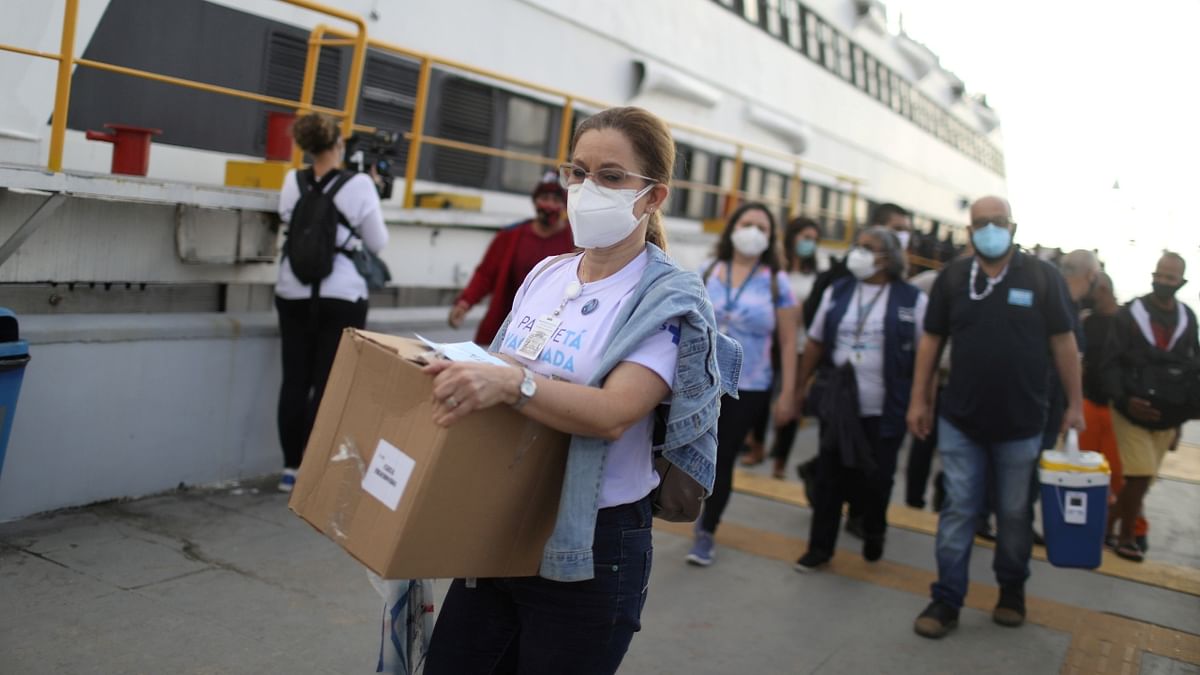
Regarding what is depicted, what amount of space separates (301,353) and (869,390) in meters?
3.13

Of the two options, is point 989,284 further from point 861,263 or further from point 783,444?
point 783,444

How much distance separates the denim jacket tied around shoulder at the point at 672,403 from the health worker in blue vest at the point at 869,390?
11.3ft

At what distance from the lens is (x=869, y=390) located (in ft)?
19.1

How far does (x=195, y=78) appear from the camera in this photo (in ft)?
22.6

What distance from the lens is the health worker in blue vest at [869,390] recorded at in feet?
19.0

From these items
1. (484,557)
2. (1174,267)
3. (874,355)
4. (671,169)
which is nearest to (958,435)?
(874,355)

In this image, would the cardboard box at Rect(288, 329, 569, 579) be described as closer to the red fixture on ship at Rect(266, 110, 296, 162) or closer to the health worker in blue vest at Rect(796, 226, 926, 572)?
the health worker in blue vest at Rect(796, 226, 926, 572)

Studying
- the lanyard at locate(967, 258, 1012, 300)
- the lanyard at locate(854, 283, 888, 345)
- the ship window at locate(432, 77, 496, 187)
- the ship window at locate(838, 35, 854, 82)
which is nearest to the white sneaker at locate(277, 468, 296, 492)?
the lanyard at locate(854, 283, 888, 345)

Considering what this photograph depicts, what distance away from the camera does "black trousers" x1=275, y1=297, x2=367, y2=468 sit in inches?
235

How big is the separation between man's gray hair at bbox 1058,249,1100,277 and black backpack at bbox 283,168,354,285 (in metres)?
4.66

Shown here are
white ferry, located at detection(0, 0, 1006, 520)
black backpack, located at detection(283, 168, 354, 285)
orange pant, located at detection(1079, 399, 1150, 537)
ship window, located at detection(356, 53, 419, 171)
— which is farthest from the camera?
ship window, located at detection(356, 53, 419, 171)

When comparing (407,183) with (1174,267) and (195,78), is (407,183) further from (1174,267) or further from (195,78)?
(1174,267)

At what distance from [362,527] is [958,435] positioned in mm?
3553

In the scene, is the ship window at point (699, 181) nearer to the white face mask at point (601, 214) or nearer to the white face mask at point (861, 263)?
the white face mask at point (861, 263)
